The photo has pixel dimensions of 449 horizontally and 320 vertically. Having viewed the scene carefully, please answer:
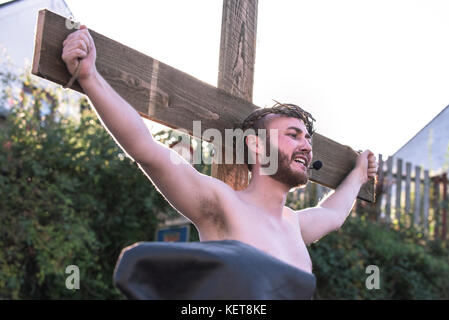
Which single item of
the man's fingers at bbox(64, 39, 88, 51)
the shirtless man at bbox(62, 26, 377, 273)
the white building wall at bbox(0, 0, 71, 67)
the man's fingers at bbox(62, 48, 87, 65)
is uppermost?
the white building wall at bbox(0, 0, 71, 67)

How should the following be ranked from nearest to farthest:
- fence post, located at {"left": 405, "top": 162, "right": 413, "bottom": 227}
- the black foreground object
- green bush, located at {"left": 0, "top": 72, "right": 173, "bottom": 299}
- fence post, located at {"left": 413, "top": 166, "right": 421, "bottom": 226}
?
1. the black foreground object
2. green bush, located at {"left": 0, "top": 72, "right": 173, "bottom": 299}
3. fence post, located at {"left": 413, "top": 166, "right": 421, "bottom": 226}
4. fence post, located at {"left": 405, "top": 162, "right": 413, "bottom": 227}

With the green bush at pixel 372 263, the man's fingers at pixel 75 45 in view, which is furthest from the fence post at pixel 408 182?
the man's fingers at pixel 75 45

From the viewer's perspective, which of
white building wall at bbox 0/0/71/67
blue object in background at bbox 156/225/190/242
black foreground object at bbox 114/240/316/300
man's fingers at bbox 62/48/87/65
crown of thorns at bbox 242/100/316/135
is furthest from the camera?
white building wall at bbox 0/0/71/67

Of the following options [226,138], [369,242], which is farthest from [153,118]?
[369,242]

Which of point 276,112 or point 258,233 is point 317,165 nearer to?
point 276,112

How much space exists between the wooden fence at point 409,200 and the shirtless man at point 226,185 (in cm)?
607

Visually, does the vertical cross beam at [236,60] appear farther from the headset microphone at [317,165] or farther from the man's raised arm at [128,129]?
the man's raised arm at [128,129]

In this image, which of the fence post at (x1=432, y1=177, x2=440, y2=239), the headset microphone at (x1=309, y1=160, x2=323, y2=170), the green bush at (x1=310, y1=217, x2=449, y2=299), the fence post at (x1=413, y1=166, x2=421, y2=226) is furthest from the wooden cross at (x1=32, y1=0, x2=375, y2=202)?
the fence post at (x1=413, y1=166, x2=421, y2=226)

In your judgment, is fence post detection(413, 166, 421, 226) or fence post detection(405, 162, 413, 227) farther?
fence post detection(405, 162, 413, 227)

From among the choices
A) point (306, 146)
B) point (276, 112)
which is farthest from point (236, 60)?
point (306, 146)

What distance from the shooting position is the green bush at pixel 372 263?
6.77 meters

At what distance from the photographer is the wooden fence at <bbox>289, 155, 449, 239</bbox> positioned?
8.69 m

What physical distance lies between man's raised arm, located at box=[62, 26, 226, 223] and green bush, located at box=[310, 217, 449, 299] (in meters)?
4.76

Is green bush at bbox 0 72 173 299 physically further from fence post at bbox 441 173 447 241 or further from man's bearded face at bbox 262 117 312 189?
fence post at bbox 441 173 447 241
